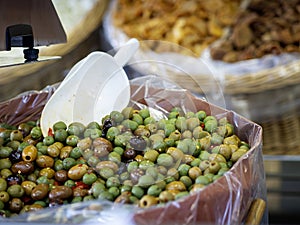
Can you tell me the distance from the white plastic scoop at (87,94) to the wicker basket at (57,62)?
829mm

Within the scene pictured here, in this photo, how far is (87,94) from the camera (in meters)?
1.17

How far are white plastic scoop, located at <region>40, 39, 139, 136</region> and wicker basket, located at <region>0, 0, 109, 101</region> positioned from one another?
829 mm

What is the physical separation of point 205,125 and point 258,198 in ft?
0.71

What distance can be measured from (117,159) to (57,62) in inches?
57.7

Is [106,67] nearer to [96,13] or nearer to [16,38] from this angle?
[16,38]

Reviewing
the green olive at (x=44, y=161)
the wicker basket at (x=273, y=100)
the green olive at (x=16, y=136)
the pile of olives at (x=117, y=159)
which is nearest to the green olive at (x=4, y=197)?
the pile of olives at (x=117, y=159)

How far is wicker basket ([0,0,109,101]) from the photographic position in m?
2.18

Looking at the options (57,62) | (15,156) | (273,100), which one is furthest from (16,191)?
(57,62)

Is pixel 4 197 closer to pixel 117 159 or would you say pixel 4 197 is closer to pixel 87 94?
pixel 117 159

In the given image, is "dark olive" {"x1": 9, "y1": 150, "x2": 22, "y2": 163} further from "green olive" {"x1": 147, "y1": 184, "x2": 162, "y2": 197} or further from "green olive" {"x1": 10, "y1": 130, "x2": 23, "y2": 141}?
"green olive" {"x1": 147, "y1": 184, "x2": 162, "y2": 197}

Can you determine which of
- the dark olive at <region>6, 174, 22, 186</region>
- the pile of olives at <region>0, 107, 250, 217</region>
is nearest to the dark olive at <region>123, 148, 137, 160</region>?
the pile of olives at <region>0, 107, 250, 217</region>

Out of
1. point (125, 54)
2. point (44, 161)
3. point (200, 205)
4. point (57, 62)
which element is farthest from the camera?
point (57, 62)

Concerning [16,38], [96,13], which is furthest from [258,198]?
[96,13]

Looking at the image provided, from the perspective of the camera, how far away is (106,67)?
1190 millimetres
